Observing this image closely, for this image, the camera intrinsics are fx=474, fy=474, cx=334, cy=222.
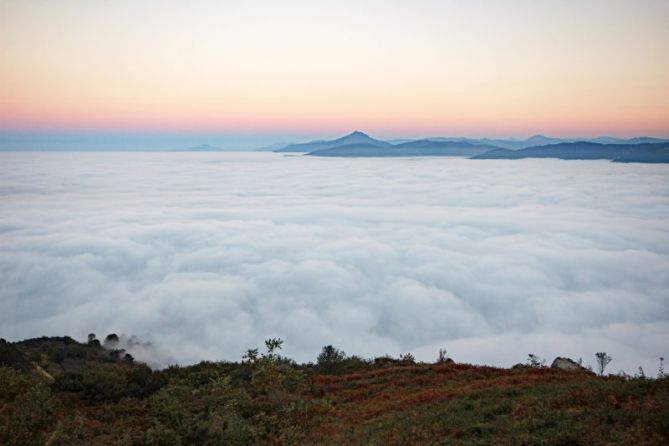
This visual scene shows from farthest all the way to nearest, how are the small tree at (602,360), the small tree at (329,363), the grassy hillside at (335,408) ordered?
1. the small tree at (602,360)
2. the small tree at (329,363)
3. the grassy hillside at (335,408)

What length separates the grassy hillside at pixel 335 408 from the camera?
958 centimetres

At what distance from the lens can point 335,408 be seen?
15.4 metres

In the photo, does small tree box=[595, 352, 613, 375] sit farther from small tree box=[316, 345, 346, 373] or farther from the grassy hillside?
the grassy hillside

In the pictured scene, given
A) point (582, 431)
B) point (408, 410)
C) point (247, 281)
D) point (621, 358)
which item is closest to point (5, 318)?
point (247, 281)

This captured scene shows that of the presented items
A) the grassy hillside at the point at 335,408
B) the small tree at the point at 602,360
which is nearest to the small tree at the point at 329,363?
the grassy hillside at the point at 335,408

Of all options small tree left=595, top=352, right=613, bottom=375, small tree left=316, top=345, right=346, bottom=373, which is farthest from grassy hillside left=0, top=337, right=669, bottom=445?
small tree left=595, top=352, right=613, bottom=375

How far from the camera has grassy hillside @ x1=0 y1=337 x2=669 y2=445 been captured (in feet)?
31.4

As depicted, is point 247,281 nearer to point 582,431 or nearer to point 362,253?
point 362,253

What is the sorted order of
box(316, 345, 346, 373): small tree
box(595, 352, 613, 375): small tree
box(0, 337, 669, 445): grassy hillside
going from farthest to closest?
1. box(595, 352, 613, 375): small tree
2. box(316, 345, 346, 373): small tree
3. box(0, 337, 669, 445): grassy hillside

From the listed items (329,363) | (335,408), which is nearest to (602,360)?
(329,363)

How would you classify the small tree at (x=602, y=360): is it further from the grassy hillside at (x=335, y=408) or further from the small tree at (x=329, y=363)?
the grassy hillside at (x=335, y=408)

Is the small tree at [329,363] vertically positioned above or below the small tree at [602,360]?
above

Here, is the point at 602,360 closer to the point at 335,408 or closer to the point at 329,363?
the point at 329,363

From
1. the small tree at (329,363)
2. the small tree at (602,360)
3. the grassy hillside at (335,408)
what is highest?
the grassy hillside at (335,408)
